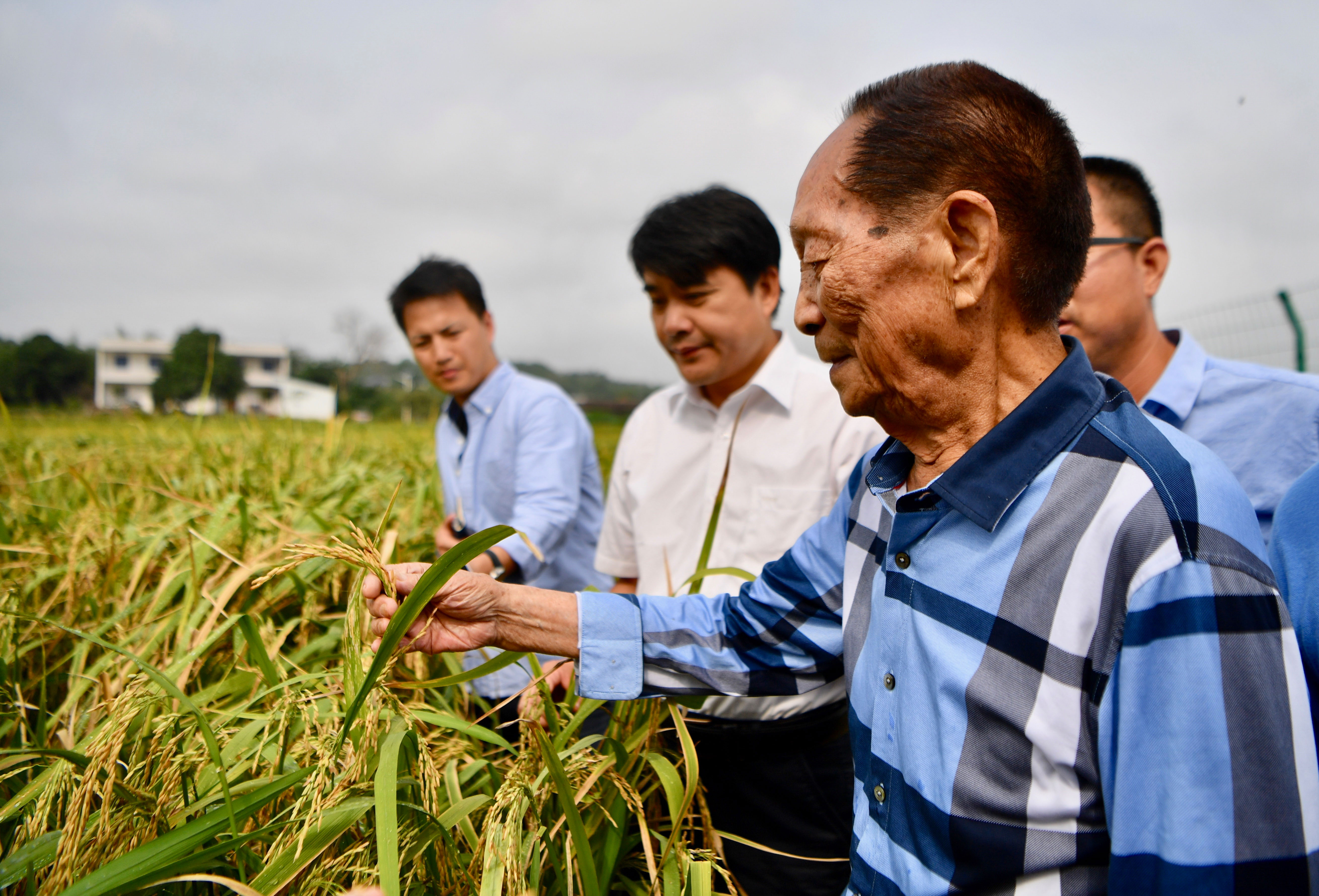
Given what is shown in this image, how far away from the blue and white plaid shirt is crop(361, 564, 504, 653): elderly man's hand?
631 millimetres

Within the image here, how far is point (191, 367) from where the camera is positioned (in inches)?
185

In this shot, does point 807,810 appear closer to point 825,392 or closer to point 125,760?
point 825,392

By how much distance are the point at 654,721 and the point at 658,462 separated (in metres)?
0.91

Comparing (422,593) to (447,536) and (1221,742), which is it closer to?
(1221,742)

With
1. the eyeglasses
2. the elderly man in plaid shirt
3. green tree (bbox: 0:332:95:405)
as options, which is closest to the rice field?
the elderly man in plaid shirt

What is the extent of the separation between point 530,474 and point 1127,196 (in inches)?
86.0

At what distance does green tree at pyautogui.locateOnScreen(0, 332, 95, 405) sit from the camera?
36.7ft

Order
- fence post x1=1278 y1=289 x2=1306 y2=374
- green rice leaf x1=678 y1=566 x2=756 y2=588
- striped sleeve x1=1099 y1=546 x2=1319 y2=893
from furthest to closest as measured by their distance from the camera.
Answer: fence post x1=1278 y1=289 x2=1306 y2=374 → green rice leaf x1=678 y1=566 x2=756 y2=588 → striped sleeve x1=1099 y1=546 x2=1319 y2=893

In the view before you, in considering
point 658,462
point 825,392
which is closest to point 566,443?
point 658,462

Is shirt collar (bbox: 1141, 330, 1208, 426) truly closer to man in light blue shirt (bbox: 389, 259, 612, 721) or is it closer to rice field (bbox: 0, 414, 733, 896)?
rice field (bbox: 0, 414, 733, 896)

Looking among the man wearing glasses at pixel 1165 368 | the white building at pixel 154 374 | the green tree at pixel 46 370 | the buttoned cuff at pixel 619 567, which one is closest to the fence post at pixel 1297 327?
the man wearing glasses at pixel 1165 368

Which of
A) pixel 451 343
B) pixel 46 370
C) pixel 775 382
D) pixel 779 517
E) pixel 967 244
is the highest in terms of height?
pixel 46 370

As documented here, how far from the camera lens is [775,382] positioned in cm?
204

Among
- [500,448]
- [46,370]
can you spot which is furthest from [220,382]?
[46,370]
